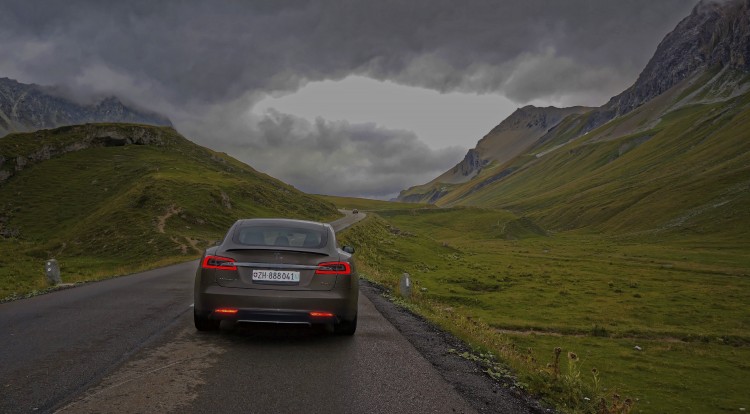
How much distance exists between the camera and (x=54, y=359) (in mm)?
6988

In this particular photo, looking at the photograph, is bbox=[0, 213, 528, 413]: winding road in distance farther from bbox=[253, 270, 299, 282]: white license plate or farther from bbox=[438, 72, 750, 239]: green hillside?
bbox=[438, 72, 750, 239]: green hillside

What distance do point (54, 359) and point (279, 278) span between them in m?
3.43

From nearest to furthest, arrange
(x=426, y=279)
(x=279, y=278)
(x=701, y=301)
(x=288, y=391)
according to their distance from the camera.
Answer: (x=288, y=391) → (x=279, y=278) → (x=701, y=301) → (x=426, y=279)

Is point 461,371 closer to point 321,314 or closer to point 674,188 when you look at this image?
point 321,314

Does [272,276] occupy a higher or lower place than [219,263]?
lower

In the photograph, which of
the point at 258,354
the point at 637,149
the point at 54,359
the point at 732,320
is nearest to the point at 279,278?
the point at 258,354

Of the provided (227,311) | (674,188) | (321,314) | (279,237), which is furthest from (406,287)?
(674,188)

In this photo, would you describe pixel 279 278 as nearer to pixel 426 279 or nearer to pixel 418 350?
pixel 418 350

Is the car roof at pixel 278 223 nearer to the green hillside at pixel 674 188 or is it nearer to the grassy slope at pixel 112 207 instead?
the grassy slope at pixel 112 207

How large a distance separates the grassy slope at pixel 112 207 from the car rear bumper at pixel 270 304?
19.6 metres

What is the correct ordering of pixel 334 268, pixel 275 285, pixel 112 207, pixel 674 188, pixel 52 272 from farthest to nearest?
pixel 674 188 → pixel 112 207 → pixel 52 272 → pixel 334 268 → pixel 275 285

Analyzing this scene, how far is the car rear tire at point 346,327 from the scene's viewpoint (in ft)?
27.9

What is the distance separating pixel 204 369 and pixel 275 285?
1698 millimetres

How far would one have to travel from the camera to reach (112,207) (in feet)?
178
